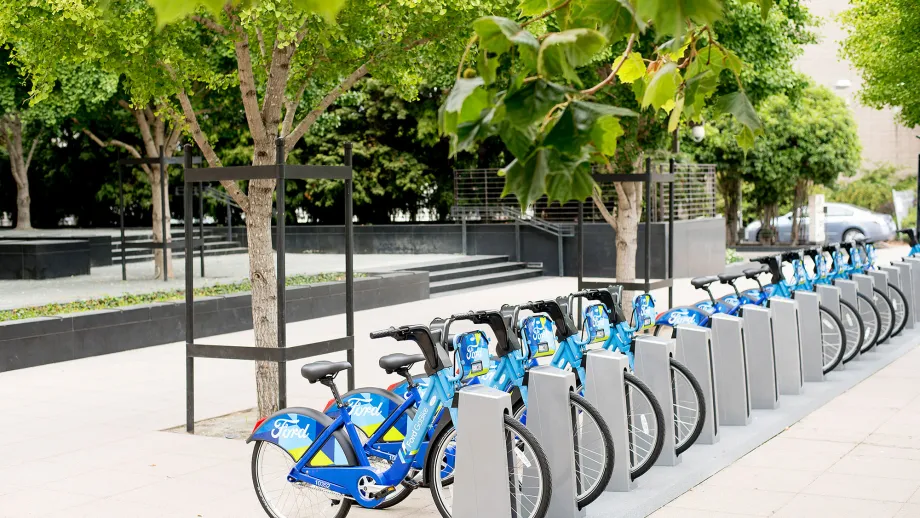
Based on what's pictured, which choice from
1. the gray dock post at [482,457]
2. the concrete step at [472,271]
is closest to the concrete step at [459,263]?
the concrete step at [472,271]

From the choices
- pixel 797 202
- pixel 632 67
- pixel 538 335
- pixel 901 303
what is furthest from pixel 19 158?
pixel 632 67

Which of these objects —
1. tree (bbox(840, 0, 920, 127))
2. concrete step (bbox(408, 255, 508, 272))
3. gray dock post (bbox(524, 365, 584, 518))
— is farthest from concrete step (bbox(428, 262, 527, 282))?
gray dock post (bbox(524, 365, 584, 518))

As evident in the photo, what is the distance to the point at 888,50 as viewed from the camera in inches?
774

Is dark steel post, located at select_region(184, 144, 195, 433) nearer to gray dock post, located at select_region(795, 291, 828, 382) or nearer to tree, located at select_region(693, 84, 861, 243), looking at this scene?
gray dock post, located at select_region(795, 291, 828, 382)

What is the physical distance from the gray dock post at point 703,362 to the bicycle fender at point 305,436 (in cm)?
277

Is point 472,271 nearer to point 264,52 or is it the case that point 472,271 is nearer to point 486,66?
point 264,52

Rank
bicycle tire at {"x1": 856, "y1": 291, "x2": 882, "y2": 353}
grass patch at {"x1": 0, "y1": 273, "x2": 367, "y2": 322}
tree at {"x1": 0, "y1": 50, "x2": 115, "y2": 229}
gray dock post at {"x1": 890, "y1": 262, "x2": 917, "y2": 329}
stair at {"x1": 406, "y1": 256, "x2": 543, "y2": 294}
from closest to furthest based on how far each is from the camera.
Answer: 1. bicycle tire at {"x1": 856, "y1": 291, "x2": 882, "y2": 353}
2. grass patch at {"x1": 0, "y1": 273, "x2": 367, "y2": 322}
3. gray dock post at {"x1": 890, "y1": 262, "x2": 917, "y2": 329}
4. tree at {"x1": 0, "y1": 50, "x2": 115, "y2": 229}
5. stair at {"x1": 406, "y1": 256, "x2": 543, "y2": 294}

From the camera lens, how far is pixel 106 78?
627 inches

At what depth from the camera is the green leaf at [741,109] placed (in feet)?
10.2

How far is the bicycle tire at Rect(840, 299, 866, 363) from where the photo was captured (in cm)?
1050

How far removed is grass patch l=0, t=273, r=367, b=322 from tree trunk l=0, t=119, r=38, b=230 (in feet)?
50.4

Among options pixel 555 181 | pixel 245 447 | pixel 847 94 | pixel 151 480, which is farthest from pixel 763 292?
pixel 847 94

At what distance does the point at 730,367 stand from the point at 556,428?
2654 millimetres

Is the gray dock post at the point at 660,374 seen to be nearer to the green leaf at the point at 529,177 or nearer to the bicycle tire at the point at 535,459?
the bicycle tire at the point at 535,459
